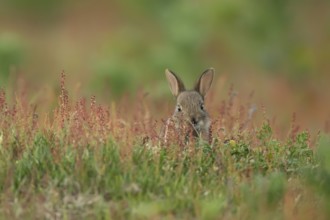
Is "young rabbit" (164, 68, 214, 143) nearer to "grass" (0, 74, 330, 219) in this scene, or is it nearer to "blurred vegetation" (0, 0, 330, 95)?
"grass" (0, 74, 330, 219)

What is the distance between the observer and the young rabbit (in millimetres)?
10586

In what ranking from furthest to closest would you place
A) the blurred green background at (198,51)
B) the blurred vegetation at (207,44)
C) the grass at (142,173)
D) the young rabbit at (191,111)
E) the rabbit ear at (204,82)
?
the blurred vegetation at (207,44) → the blurred green background at (198,51) → the rabbit ear at (204,82) → the young rabbit at (191,111) → the grass at (142,173)

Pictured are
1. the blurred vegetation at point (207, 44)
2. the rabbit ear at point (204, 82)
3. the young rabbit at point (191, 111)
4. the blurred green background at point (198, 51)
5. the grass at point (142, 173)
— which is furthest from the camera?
the blurred vegetation at point (207, 44)

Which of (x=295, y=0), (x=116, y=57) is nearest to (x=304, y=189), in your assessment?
(x=116, y=57)

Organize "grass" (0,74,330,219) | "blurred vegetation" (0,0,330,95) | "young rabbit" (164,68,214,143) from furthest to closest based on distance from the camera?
1. "blurred vegetation" (0,0,330,95)
2. "young rabbit" (164,68,214,143)
3. "grass" (0,74,330,219)

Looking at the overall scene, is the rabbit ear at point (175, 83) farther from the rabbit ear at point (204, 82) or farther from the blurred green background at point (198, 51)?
the blurred green background at point (198, 51)

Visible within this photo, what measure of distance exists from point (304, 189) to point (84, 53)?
58.8ft

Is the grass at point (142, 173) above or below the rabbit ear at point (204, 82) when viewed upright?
below

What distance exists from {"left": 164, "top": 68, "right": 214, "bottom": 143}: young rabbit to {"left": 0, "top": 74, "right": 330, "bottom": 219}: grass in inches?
25.4

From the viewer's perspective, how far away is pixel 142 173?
8.84 m

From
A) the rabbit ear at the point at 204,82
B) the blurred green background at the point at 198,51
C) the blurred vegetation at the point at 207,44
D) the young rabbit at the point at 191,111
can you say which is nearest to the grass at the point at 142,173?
the young rabbit at the point at 191,111

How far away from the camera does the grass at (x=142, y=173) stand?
27.6ft

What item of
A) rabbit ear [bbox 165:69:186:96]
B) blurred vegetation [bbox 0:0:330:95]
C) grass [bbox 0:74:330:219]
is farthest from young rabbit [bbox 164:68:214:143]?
blurred vegetation [bbox 0:0:330:95]

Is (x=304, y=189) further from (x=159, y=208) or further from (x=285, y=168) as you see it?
(x=159, y=208)
